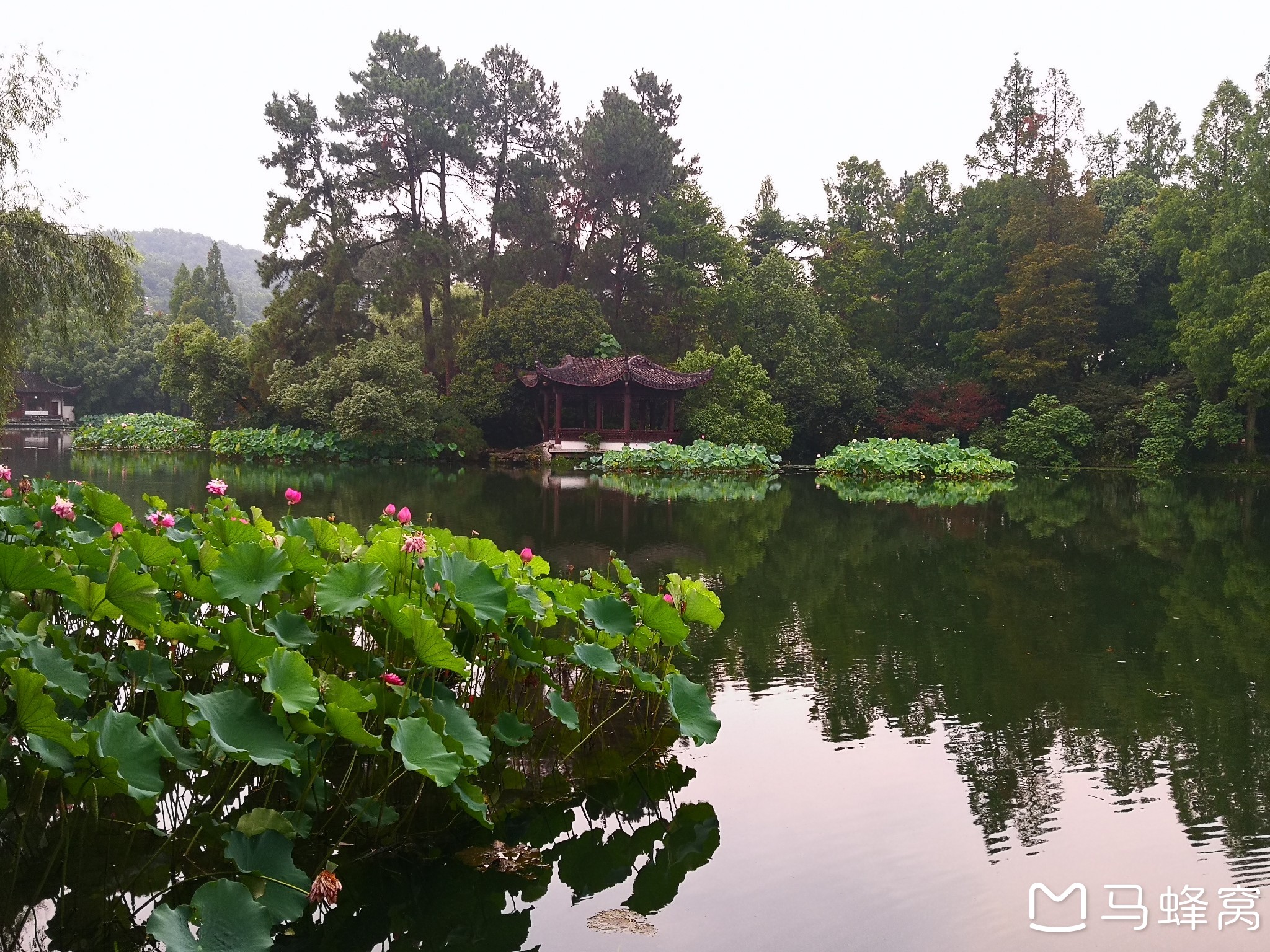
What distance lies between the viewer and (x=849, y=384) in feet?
85.8

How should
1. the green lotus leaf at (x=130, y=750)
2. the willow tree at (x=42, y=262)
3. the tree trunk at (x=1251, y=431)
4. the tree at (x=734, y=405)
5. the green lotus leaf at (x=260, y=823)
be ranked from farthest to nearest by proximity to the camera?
1. the tree at (x=734, y=405)
2. the tree trunk at (x=1251, y=431)
3. the willow tree at (x=42, y=262)
4. the green lotus leaf at (x=260, y=823)
5. the green lotus leaf at (x=130, y=750)

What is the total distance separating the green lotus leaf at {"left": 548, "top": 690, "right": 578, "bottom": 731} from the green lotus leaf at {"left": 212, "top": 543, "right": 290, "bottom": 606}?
2.83 ft

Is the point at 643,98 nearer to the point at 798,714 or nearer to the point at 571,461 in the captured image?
the point at 571,461

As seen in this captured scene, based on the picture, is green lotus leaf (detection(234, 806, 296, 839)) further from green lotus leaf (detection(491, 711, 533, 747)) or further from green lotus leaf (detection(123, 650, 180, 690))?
green lotus leaf (detection(491, 711, 533, 747))

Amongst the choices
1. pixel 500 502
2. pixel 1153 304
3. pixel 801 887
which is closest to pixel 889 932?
pixel 801 887

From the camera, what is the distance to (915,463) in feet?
70.5

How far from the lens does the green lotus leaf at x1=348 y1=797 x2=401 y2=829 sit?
271 cm

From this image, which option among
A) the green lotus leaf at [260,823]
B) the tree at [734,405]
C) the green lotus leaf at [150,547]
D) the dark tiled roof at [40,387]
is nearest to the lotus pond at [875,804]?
the green lotus leaf at [260,823]

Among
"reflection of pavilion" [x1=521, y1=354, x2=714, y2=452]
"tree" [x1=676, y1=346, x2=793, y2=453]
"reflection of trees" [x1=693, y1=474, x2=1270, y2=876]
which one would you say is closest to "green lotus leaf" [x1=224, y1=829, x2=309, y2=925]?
"reflection of trees" [x1=693, y1=474, x2=1270, y2=876]

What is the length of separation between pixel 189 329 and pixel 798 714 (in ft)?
89.4

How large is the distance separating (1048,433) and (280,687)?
2522cm

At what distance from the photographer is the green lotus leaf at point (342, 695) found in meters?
2.35

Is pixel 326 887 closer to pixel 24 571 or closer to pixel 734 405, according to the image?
pixel 24 571

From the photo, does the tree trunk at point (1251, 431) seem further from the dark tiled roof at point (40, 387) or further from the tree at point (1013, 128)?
the dark tiled roof at point (40, 387)
